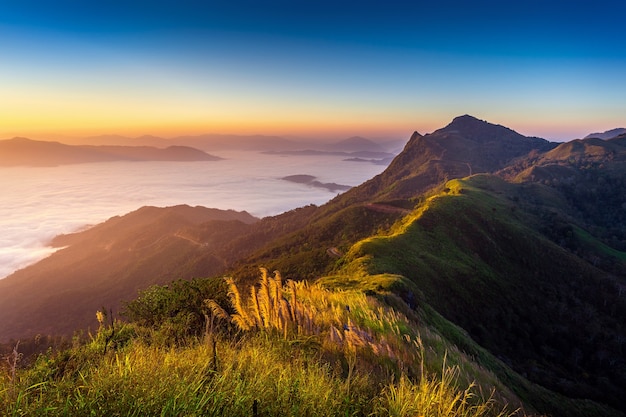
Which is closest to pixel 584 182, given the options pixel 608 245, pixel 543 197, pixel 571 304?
pixel 543 197

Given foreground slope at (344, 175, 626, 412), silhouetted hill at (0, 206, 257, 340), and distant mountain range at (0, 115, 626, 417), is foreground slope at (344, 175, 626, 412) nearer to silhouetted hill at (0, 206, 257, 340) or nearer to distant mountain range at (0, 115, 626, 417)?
distant mountain range at (0, 115, 626, 417)

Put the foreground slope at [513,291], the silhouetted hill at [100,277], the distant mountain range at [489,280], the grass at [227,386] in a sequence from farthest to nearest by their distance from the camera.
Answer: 1. the silhouetted hill at [100,277]
2. the foreground slope at [513,291]
3. the distant mountain range at [489,280]
4. the grass at [227,386]

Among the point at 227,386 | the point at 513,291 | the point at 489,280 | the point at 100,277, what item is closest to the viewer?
the point at 227,386

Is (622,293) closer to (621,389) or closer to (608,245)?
(621,389)

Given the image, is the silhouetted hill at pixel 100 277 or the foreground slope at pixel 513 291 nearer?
the foreground slope at pixel 513 291

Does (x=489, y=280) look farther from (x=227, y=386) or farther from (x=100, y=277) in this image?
(x=100, y=277)

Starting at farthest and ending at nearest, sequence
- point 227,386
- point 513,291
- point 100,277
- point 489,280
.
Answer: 1. point 100,277
2. point 513,291
3. point 489,280
4. point 227,386

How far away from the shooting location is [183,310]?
860 cm

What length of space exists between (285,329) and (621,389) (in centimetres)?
5507

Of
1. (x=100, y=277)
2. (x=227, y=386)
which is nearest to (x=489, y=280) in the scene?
(x=227, y=386)

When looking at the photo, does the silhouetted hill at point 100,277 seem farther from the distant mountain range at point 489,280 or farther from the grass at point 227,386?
the grass at point 227,386

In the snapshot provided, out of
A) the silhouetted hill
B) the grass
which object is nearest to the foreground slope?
the grass

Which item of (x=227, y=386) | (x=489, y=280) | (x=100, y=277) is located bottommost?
(x=100, y=277)

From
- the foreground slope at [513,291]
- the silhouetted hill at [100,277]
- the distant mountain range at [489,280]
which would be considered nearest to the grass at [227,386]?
the distant mountain range at [489,280]
